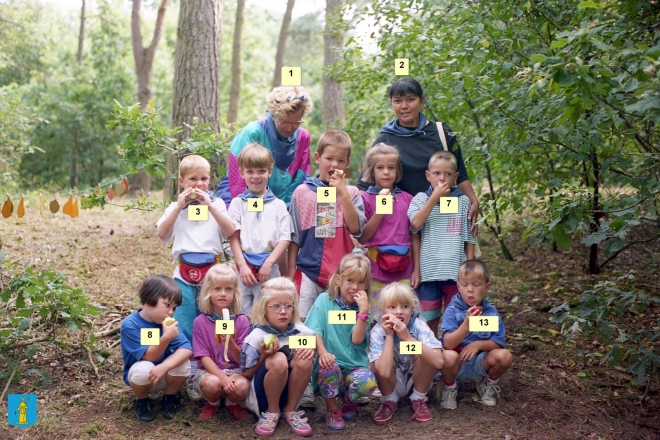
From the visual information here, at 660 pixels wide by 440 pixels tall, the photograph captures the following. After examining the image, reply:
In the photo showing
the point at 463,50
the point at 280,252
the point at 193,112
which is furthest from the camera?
the point at 193,112

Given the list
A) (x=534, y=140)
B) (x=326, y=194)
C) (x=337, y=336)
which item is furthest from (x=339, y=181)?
(x=534, y=140)

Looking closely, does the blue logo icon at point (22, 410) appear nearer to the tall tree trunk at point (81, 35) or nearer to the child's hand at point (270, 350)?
the child's hand at point (270, 350)

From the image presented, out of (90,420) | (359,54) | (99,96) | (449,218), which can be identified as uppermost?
(99,96)

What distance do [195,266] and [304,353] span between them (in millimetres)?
913

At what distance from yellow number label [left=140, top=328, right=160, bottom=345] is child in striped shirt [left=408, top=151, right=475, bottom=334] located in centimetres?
169

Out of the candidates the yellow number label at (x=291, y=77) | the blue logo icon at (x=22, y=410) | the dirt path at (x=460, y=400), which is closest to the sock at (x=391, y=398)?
the dirt path at (x=460, y=400)

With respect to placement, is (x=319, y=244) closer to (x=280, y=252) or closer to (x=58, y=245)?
(x=280, y=252)

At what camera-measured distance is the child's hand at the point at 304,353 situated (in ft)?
12.2

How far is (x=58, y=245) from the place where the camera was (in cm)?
705

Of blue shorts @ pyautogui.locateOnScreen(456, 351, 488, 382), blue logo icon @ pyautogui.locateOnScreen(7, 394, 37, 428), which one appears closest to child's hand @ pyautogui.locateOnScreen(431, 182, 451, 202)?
blue shorts @ pyautogui.locateOnScreen(456, 351, 488, 382)

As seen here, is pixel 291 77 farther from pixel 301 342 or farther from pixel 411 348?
pixel 411 348

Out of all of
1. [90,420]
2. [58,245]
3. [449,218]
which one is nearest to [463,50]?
[449,218]

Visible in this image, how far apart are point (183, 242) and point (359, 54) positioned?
3.61m

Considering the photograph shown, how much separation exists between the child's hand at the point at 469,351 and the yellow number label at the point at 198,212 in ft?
5.91
